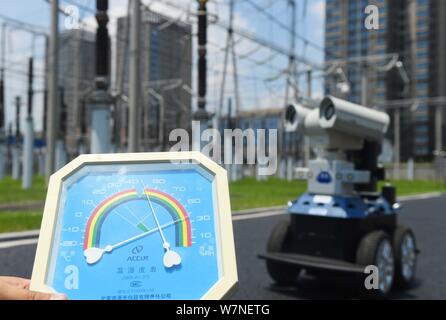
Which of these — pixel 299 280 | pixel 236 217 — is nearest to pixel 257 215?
pixel 236 217

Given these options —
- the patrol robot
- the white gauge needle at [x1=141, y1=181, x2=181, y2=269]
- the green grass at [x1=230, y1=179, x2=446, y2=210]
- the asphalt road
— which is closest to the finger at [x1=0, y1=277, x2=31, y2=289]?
the white gauge needle at [x1=141, y1=181, x2=181, y2=269]

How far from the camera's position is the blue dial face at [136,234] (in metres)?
1.78

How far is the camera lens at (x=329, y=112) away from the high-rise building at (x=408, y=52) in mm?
16880

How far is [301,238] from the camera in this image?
18.4ft

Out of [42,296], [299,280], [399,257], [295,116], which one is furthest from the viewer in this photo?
[299,280]

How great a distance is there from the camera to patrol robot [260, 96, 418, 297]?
207 inches

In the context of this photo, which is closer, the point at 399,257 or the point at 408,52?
the point at 399,257

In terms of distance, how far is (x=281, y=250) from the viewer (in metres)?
5.70

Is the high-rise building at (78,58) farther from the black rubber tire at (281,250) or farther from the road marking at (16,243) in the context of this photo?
the black rubber tire at (281,250)

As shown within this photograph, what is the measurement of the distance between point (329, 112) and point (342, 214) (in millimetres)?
1117

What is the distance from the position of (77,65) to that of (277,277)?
52.4 ft

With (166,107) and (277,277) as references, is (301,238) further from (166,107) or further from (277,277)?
(166,107)

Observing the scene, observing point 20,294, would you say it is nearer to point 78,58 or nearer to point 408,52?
point 78,58
